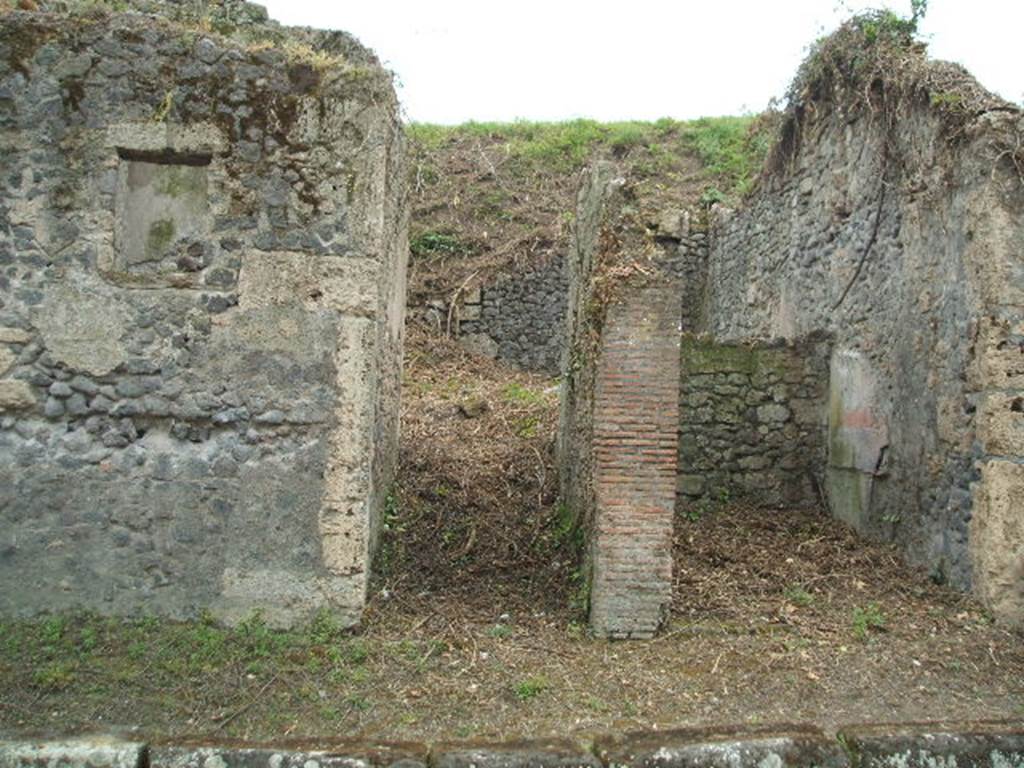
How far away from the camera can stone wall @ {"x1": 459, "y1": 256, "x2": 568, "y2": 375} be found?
15445 mm

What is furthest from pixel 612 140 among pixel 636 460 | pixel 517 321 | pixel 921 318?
pixel 636 460

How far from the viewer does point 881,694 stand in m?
5.27

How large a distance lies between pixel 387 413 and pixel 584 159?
14.0 metres

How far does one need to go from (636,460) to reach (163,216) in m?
3.32

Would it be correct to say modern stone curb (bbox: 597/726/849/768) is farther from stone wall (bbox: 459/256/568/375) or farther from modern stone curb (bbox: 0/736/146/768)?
stone wall (bbox: 459/256/568/375)

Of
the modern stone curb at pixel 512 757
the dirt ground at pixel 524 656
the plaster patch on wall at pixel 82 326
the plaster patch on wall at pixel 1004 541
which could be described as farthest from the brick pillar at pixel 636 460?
the plaster patch on wall at pixel 82 326

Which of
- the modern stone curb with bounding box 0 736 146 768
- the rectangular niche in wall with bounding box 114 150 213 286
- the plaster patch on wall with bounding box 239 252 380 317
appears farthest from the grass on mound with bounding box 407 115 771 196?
the modern stone curb with bounding box 0 736 146 768

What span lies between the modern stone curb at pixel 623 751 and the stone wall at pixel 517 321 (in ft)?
35.4

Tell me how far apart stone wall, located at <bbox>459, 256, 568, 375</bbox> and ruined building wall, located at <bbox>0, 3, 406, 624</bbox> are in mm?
9591

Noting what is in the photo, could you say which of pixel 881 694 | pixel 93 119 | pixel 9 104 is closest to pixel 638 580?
pixel 881 694

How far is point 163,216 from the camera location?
5.69 meters

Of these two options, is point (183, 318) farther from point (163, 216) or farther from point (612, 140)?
point (612, 140)

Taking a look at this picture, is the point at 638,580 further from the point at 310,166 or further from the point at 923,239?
the point at 923,239

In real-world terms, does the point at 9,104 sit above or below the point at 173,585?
above
